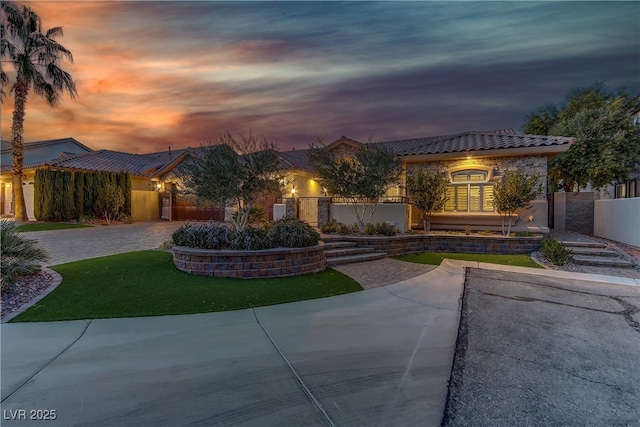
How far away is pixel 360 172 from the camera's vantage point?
40.9 ft

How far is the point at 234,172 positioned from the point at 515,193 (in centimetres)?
1061

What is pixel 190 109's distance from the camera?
16.5 meters

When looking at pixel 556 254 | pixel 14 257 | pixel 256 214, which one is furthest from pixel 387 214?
pixel 14 257

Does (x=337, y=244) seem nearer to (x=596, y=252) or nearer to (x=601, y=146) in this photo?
(x=596, y=252)

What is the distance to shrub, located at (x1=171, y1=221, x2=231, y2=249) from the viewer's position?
311 inches

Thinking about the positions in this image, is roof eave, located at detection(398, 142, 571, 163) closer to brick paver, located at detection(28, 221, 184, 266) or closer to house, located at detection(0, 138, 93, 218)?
brick paver, located at detection(28, 221, 184, 266)

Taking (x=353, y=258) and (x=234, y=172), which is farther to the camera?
(x=353, y=258)

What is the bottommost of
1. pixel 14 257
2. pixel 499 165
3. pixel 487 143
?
pixel 14 257

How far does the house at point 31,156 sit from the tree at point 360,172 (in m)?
21.2

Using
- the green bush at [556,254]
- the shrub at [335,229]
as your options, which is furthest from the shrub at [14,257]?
the green bush at [556,254]

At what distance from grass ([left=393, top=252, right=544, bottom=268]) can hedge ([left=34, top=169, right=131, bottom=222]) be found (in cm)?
Answer: 1936

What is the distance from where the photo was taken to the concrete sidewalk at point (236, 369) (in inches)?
107

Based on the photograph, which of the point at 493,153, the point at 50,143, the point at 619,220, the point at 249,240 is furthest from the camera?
the point at 50,143

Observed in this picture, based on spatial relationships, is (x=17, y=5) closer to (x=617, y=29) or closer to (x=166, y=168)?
(x=166, y=168)
